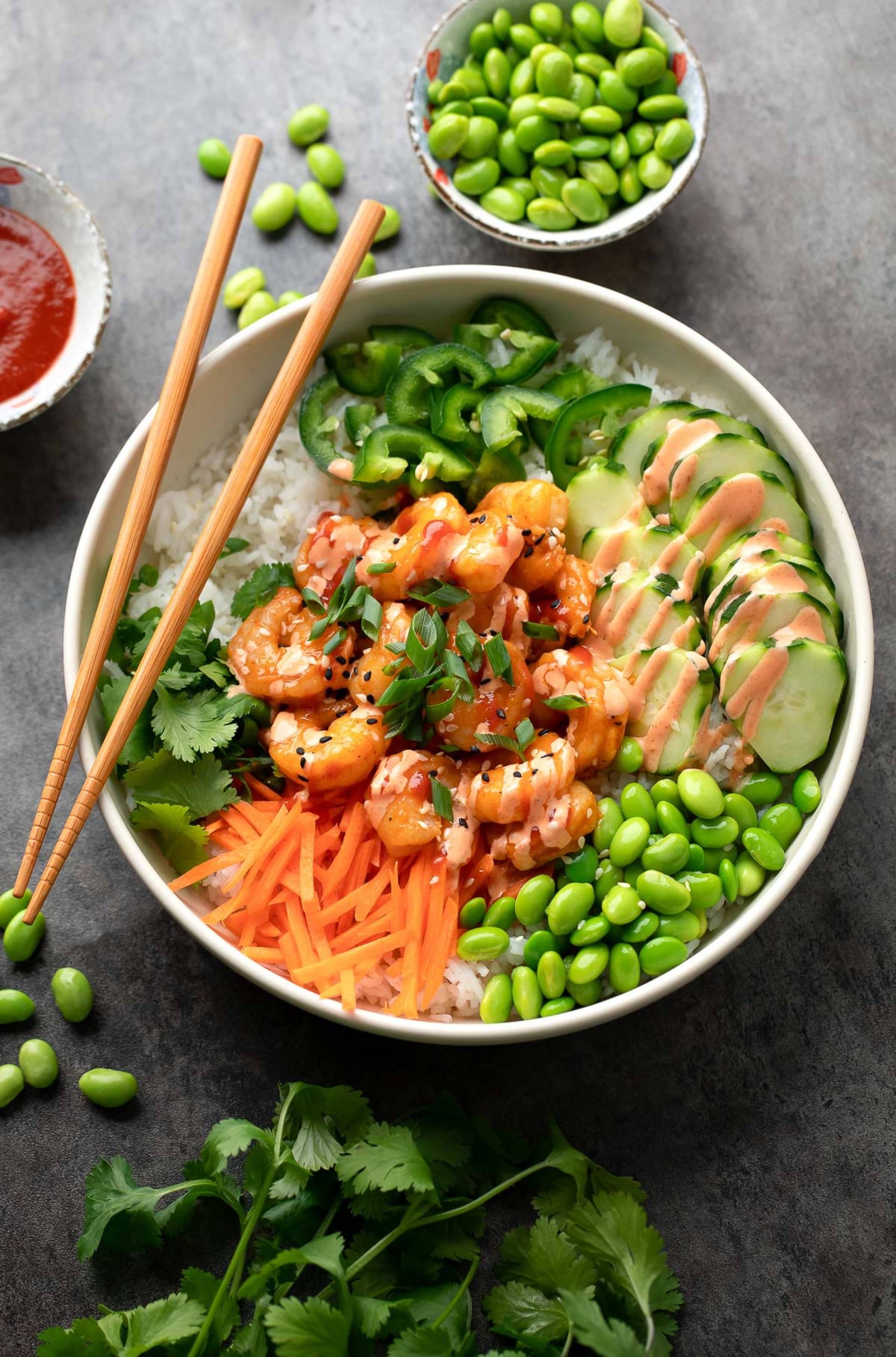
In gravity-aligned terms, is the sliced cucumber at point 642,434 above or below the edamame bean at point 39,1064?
above

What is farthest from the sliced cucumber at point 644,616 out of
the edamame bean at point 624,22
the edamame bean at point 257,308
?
the edamame bean at point 624,22

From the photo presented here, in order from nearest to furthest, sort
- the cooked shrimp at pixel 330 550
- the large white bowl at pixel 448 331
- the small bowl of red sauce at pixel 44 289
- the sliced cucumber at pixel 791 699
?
the large white bowl at pixel 448 331 < the sliced cucumber at pixel 791 699 < the cooked shrimp at pixel 330 550 < the small bowl of red sauce at pixel 44 289

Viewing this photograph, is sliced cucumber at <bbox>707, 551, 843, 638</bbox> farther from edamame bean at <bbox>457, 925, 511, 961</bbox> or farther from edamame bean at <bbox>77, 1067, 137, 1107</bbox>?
edamame bean at <bbox>77, 1067, 137, 1107</bbox>

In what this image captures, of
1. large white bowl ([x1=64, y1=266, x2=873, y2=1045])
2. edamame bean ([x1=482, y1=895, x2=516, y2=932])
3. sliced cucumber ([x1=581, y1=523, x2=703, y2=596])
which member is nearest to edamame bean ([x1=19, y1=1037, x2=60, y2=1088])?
large white bowl ([x1=64, y1=266, x2=873, y2=1045])

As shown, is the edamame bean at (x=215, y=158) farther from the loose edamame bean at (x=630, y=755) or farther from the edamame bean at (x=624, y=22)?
the loose edamame bean at (x=630, y=755)

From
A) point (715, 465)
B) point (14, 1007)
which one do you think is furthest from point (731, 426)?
point (14, 1007)

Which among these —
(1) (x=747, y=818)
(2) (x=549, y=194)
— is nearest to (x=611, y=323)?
(2) (x=549, y=194)
